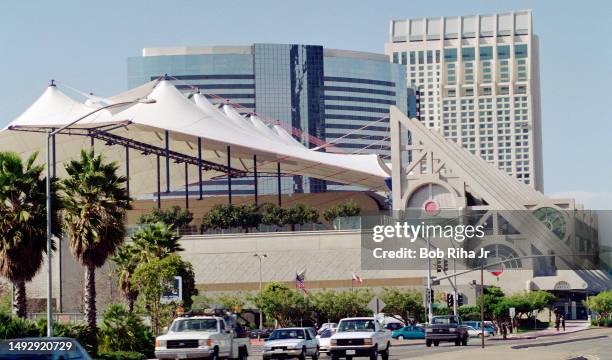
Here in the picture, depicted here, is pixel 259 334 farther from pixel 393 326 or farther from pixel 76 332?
pixel 76 332

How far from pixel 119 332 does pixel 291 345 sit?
35.2ft

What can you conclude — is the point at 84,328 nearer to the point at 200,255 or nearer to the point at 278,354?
the point at 278,354

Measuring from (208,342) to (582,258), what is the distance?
89.3m

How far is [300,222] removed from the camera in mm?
119062

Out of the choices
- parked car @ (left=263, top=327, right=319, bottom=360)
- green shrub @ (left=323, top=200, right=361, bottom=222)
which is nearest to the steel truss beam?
green shrub @ (left=323, top=200, right=361, bottom=222)

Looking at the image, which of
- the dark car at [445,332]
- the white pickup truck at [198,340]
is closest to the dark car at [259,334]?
the dark car at [445,332]

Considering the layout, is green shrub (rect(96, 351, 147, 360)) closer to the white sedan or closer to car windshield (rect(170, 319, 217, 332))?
car windshield (rect(170, 319, 217, 332))

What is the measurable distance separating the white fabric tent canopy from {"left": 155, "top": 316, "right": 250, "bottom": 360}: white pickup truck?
6556 centimetres

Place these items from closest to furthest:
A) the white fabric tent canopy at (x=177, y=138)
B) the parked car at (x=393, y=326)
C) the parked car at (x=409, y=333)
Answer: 1. the parked car at (x=409, y=333)
2. the parked car at (x=393, y=326)
3. the white fabric tent canopy at (x=177, y=138)

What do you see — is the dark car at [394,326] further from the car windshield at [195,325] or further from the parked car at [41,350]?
the parked car at [41,350]

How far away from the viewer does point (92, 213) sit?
5241 centimetres

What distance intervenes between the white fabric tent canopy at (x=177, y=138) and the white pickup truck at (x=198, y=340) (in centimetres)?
6556

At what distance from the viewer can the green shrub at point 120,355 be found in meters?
45.7

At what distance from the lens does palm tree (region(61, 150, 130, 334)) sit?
171 feet
